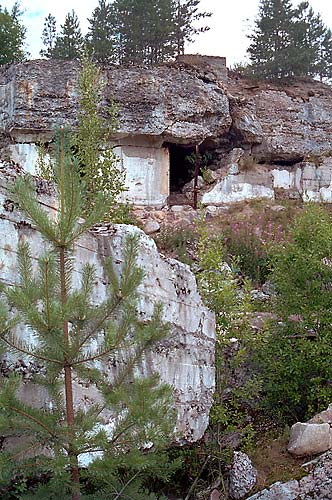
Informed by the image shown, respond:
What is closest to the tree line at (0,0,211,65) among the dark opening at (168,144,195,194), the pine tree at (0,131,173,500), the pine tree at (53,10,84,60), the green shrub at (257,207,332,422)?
the pine tree at (53,10,84,60)

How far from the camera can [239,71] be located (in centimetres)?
2183

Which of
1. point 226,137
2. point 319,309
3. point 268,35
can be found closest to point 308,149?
point 226,137

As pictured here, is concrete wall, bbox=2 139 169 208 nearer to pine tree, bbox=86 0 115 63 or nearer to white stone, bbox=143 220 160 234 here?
white stone, bbox=143 220 160 234

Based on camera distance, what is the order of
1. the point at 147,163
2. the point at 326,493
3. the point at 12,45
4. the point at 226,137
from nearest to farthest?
the point at 326,493 < the point at 147,163 < the point at 226,137 < the point at 12,45

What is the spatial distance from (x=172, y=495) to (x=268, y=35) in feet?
62.4

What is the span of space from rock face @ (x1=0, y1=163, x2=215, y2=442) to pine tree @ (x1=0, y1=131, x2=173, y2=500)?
1.93 ft

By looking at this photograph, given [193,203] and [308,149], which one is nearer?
[193,203]

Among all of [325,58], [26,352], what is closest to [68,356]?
[26,352]

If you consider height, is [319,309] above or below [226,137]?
below

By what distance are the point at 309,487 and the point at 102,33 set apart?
59.2ft

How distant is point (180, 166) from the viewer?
18922 millimetres

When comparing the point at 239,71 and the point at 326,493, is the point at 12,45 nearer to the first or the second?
the point at 239,71

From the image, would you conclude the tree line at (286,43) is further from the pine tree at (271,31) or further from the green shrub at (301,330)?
the green shrub at (301,330)

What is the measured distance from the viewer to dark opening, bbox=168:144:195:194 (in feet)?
59.2
